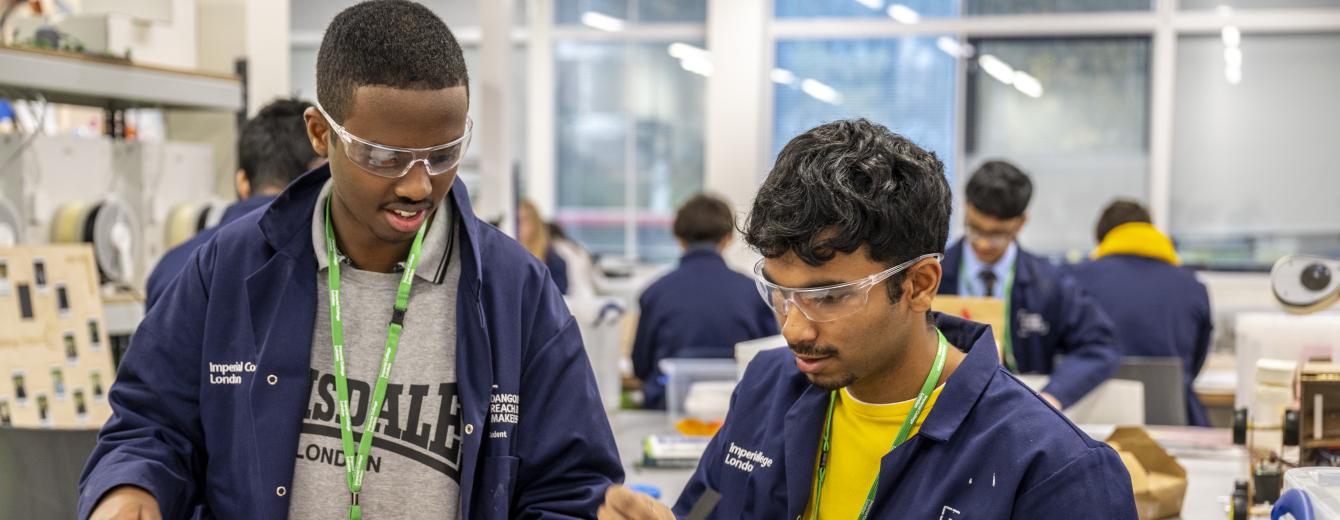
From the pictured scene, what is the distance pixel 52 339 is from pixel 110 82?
0.80 metres

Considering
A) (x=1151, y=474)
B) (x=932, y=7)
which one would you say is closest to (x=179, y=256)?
(x=1151, y=474)

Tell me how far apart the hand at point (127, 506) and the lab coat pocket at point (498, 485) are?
1.27 feet

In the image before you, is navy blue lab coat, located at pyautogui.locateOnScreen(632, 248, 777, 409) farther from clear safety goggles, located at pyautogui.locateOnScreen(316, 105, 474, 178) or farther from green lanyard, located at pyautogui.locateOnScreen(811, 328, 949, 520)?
clear safety goggles, located at pyautogui.locateOnScreen(316, 105, 474, 178)

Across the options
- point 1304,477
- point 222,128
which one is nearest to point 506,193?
point 222,128

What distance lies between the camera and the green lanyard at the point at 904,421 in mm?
1474

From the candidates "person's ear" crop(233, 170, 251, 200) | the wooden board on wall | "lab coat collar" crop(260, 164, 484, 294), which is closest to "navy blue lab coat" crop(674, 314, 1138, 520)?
"lab coat collar" crop(260, 164, 484, 294)

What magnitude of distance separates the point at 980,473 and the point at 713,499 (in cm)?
34

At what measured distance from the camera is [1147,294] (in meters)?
4.37

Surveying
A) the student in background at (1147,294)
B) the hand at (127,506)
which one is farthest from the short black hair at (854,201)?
the student in background at (1147,294)

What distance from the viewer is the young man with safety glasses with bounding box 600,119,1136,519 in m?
1.39

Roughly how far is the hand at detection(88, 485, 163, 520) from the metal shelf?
214 centimetres

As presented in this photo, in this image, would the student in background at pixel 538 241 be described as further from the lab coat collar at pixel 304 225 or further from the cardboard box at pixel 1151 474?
the lab coat collar at pixel 304 225

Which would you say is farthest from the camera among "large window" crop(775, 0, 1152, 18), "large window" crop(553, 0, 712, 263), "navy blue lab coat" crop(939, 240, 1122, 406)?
Result: "large window" crop(553, 0, 712, 263)

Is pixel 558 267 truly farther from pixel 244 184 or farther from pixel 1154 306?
pixel 244 184
